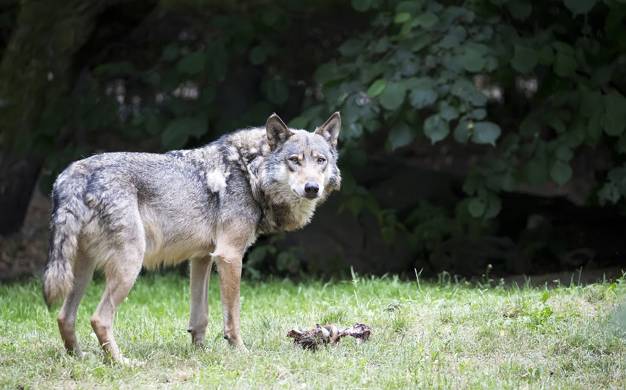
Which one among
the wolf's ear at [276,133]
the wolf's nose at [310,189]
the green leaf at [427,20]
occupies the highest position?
the green leaf at [427,20]

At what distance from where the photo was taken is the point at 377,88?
840 centimetres

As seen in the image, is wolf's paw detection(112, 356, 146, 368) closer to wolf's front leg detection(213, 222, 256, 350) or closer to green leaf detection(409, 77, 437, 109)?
wolf's front leg detection(213, 222, 256, 350)

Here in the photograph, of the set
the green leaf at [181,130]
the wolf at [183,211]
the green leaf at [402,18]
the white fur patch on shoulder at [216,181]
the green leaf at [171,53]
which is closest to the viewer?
the wolf at [183,211]

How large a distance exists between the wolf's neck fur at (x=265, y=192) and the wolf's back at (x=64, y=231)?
3.85 feet

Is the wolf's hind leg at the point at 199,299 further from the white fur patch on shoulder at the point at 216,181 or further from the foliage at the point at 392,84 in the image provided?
the foliage at the point at 392,84

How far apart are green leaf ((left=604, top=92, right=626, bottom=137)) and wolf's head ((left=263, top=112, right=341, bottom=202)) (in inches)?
129

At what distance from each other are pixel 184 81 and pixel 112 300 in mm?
5054

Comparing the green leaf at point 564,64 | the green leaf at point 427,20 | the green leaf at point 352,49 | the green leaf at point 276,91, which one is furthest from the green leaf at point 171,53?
the green leaf at point 564,64

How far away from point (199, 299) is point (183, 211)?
0.71 metres

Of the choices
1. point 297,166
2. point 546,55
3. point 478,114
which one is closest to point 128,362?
point 297,166

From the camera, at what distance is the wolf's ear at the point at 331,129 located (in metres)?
6.50

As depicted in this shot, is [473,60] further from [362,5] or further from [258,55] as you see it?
[258,55]

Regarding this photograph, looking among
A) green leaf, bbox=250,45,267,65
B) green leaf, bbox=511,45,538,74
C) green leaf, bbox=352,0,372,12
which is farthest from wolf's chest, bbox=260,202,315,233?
green leaf, bbox=250,45,267,65

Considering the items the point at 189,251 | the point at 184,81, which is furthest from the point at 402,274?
the point at 189,251
